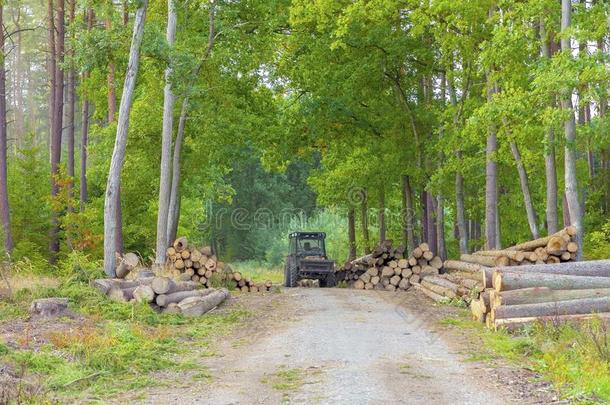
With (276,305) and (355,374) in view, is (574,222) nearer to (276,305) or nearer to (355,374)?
(276,305)

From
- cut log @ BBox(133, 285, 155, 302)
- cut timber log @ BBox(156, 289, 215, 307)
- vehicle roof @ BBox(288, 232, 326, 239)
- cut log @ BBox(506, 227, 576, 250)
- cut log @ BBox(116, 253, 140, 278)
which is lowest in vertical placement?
cut timber log @ BBox(156, 289, 215, 307)

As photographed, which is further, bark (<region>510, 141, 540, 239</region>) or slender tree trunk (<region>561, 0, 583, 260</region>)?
bark (<region>510, 141, 540, 239</region>)

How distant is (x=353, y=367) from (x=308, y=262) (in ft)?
62.1

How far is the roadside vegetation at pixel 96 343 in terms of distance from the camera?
950 cm

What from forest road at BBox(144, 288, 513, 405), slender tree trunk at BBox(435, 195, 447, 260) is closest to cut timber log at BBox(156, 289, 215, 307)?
forest road at BBox(144, 288, 513, 405)

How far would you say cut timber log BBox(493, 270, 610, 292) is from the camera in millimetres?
14352

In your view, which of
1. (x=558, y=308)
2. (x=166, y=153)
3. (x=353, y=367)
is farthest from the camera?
(x=166, y=153)

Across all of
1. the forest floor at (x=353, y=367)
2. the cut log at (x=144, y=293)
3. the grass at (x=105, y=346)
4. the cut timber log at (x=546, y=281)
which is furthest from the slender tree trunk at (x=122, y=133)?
the cut timber log at (x=546, y=281)

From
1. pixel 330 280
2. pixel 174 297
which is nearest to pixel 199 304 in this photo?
pixel 174 297

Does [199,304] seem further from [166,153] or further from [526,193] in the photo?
[526,193]

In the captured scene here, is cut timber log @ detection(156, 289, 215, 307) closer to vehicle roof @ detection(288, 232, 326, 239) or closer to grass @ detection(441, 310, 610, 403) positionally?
grass @ detection(441, 310, 610, 403)

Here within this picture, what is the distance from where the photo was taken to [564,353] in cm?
1071

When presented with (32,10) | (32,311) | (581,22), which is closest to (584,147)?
(581,22)

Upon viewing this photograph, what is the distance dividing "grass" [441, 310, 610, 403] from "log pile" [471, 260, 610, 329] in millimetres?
380
